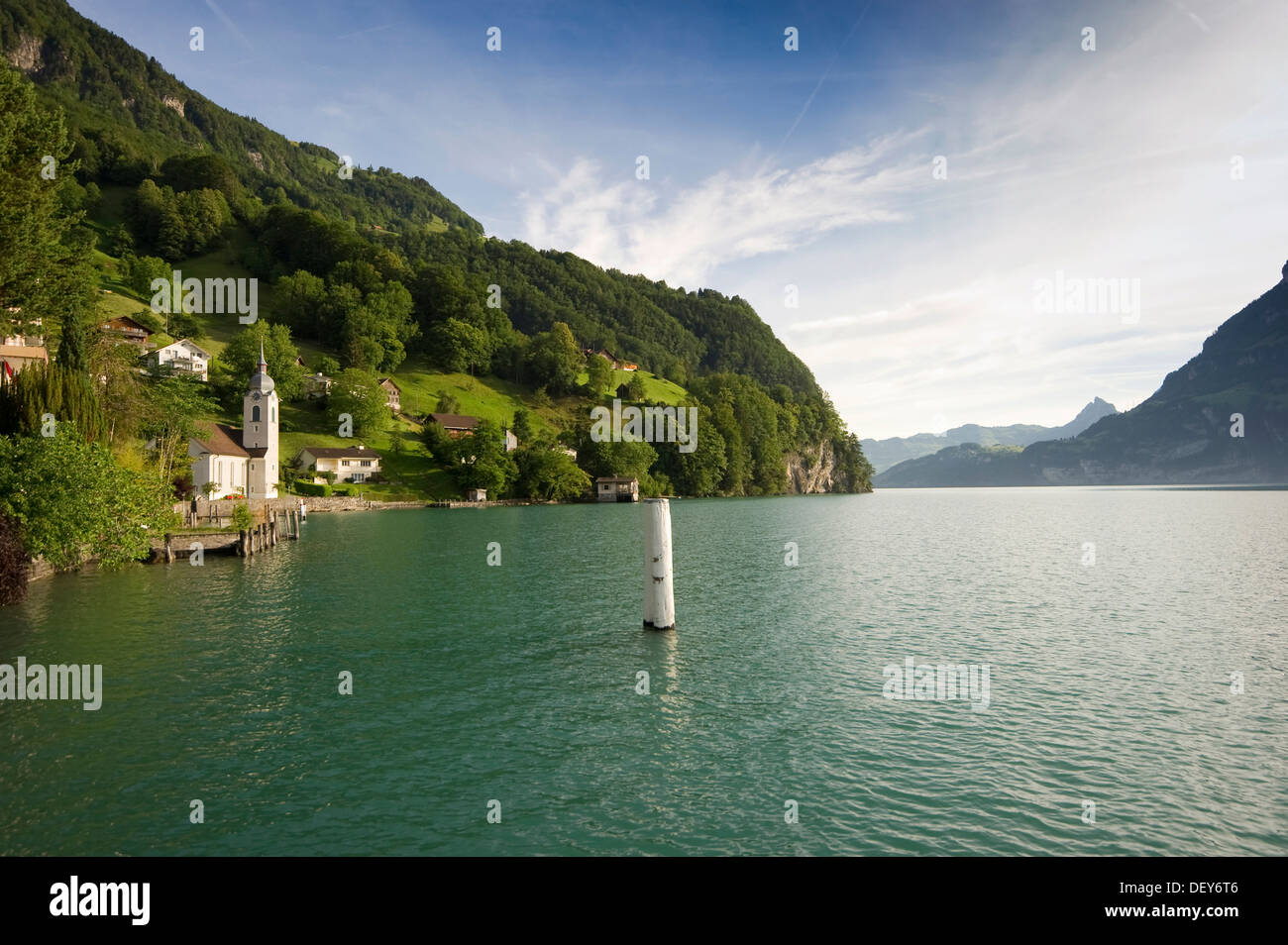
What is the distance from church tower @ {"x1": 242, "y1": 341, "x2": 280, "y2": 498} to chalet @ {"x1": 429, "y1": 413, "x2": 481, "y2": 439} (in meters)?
35.9

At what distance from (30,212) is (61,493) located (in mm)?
13125

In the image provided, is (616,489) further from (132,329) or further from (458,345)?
(132,329)

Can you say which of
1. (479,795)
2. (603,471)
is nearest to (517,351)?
(603,471)

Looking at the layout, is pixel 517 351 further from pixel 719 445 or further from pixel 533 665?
pixel 533 665

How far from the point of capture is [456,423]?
135 m

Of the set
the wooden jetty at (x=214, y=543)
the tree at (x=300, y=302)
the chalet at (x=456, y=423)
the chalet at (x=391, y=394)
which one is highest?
the tree at (x=300, y=302)

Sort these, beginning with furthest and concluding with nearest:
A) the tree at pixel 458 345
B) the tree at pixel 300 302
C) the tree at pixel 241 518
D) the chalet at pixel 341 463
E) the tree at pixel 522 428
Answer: the tree at pixel 458 345
the tree at pixel 300 302
the tree at pixel 522 428
the chalet at pixel 341 463
the tree at pixel 241 518

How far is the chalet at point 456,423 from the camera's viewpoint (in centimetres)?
13200

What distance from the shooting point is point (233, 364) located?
399ft

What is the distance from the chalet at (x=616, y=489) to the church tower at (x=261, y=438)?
6336 centimetres

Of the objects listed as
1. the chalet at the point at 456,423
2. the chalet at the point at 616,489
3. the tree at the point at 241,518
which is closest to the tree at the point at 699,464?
the chalet at the point at 616,489

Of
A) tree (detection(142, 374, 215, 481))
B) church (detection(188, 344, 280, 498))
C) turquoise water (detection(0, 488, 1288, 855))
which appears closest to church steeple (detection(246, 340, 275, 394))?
church (detection(188, 344, 280, 498))

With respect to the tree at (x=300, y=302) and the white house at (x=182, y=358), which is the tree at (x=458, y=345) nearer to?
the tree at (x=300, y=302)

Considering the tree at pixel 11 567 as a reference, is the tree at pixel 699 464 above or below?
above
